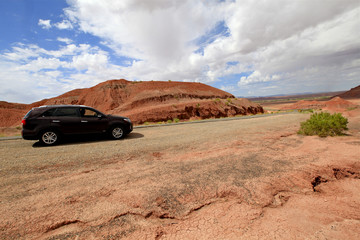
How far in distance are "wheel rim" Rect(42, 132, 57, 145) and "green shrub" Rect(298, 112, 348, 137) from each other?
435 inches

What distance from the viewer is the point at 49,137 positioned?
271 inches

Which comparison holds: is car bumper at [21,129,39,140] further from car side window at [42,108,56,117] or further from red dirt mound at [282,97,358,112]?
red dirt mound at [282,97,358,112]

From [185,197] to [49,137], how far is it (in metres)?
7.00

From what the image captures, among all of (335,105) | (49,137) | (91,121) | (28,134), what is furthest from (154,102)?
(335,105)

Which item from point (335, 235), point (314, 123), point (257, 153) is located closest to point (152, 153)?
point (257, 153)

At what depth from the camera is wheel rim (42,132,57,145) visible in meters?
6.81

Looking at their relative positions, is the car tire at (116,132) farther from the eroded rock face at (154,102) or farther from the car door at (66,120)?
the eroded rock face at (154,102)

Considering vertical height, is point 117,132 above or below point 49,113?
below

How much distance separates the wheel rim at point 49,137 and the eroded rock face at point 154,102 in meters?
15.7

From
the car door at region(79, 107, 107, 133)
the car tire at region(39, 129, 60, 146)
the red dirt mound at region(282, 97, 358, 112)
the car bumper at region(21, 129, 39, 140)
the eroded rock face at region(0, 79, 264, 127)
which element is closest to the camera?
the car bumper at region(21, 129, 39, 140)

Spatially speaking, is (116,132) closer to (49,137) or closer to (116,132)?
(116,132)

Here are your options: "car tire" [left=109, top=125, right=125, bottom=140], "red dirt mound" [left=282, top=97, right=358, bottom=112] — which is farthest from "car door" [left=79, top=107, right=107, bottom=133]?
"red dirt mound" [left=282, top=97, right=358, bottom=112]

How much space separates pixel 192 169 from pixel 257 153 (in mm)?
2301

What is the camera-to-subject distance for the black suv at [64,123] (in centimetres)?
670
